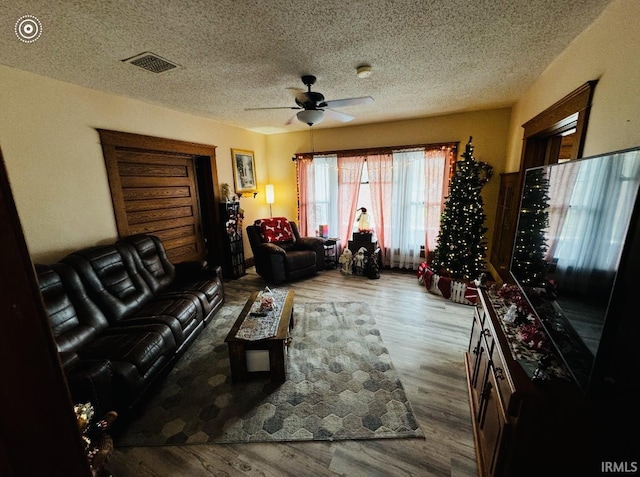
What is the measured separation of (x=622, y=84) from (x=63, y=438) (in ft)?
Answer: 8.98

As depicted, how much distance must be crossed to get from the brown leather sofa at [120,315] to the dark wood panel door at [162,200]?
38cm

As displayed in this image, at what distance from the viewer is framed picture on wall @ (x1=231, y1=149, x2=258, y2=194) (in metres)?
4.57

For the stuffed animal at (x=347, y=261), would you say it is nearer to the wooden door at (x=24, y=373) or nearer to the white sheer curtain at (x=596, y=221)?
the white sheer curtain at (x=596, y=221)

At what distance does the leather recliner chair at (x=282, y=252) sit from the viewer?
3.97 meters

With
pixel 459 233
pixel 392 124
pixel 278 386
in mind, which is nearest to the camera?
pixel 278 386

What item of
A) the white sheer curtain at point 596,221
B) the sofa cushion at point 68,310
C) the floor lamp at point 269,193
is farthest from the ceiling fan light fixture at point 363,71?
the floor lamp at point 269,193

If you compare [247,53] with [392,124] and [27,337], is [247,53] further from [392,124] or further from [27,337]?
[392,124]

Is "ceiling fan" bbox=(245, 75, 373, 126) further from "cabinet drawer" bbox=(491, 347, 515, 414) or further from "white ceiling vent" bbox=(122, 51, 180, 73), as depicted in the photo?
"cabinet drawer" bbox=(491, 347, 515, 414)

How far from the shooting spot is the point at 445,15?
1.58 metres

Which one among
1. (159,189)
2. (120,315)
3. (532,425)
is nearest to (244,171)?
(159,189)

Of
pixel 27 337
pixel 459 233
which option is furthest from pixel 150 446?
pixel 459 233

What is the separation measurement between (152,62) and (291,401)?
2.86 meters

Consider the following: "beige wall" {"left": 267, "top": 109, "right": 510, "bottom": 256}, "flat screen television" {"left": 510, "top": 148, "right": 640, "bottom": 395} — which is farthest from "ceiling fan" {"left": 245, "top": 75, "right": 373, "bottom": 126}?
"beige wall" {"left": 267, "top": 109, "right": 510, "bottom": 256}

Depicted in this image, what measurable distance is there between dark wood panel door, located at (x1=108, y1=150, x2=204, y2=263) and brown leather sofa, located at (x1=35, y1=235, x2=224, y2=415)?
0.38 meters
